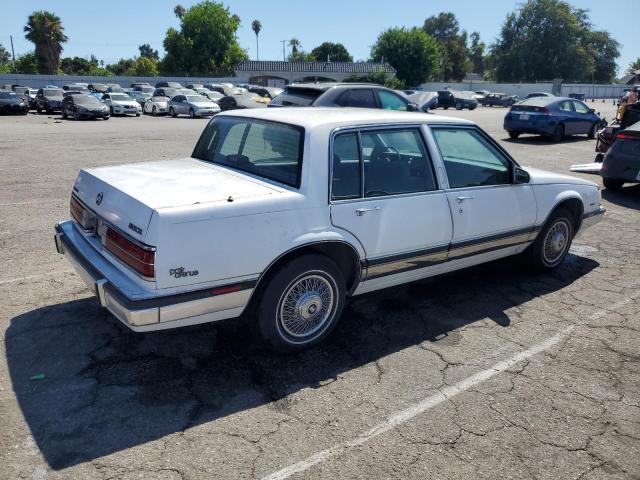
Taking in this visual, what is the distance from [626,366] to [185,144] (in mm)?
14107

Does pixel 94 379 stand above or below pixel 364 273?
below

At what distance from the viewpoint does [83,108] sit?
25.5 metres

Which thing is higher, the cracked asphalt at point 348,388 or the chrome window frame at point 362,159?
the chrome window frame at point 362,159

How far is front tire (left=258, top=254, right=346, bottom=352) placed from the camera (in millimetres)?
3541

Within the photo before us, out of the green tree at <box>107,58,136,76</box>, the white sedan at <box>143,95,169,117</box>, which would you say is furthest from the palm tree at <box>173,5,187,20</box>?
the white sedan at <box>143,95,169,117</box>

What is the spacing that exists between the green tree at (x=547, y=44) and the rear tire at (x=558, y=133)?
79734mm

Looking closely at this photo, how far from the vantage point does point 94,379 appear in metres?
3.42

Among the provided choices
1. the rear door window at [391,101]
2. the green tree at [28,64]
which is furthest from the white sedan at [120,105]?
the green tree at [28,64]

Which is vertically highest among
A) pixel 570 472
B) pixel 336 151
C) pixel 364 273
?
pixel 336 151

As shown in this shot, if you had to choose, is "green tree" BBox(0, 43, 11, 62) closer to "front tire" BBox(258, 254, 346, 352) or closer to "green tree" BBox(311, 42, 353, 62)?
"green tree" BBox(311, 42, 353, 62)

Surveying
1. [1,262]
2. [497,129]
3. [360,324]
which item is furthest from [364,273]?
[497,129]

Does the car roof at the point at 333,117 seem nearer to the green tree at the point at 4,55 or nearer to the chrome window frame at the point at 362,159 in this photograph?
the chrome window frame at the point at 362,159

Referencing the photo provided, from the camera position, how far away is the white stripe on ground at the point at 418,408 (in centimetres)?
274

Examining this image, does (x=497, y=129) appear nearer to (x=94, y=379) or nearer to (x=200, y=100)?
(x=200, y=100)
